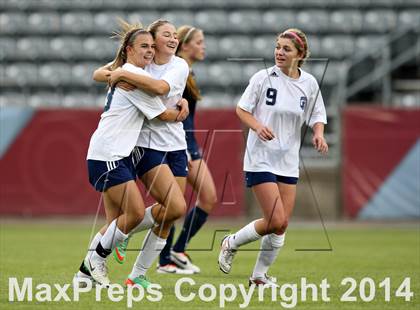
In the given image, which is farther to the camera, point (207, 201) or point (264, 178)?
point (207, 201)

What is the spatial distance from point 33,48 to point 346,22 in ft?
24.4

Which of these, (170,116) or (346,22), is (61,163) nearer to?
(346,22)

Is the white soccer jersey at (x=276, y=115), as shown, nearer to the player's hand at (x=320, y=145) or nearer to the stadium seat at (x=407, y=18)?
the player's hand at (x=320, y=145)

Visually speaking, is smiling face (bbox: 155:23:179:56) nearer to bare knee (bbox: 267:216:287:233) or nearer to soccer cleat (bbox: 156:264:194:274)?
bare knee (bbox: 267:216:287:233)

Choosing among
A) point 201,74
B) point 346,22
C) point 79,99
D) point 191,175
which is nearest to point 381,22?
point 346,22

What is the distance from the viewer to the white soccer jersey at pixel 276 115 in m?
7.42

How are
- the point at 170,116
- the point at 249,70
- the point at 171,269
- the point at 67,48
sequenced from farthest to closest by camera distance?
the point at 67,48 < the point at 249,70 < the point at 171,269 < the point at 170,116

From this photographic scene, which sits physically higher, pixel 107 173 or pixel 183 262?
pixel 107 173

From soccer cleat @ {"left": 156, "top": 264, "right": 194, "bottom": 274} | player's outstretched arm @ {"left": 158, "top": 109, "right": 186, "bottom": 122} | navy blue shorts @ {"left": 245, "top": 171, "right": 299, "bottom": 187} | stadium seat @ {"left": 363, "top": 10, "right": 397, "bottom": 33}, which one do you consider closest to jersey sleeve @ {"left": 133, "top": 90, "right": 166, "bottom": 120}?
player's outstretched arm @ {"left": 158, "top": 109, "right": 186, "bottom": 122}

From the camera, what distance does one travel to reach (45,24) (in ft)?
75.4

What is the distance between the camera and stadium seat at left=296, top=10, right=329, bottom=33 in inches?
850

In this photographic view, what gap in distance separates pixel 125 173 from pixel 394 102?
1436 centimetres

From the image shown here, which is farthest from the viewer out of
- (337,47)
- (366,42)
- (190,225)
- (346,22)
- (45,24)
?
(45,24)

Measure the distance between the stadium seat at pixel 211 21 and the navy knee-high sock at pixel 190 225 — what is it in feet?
42.3
